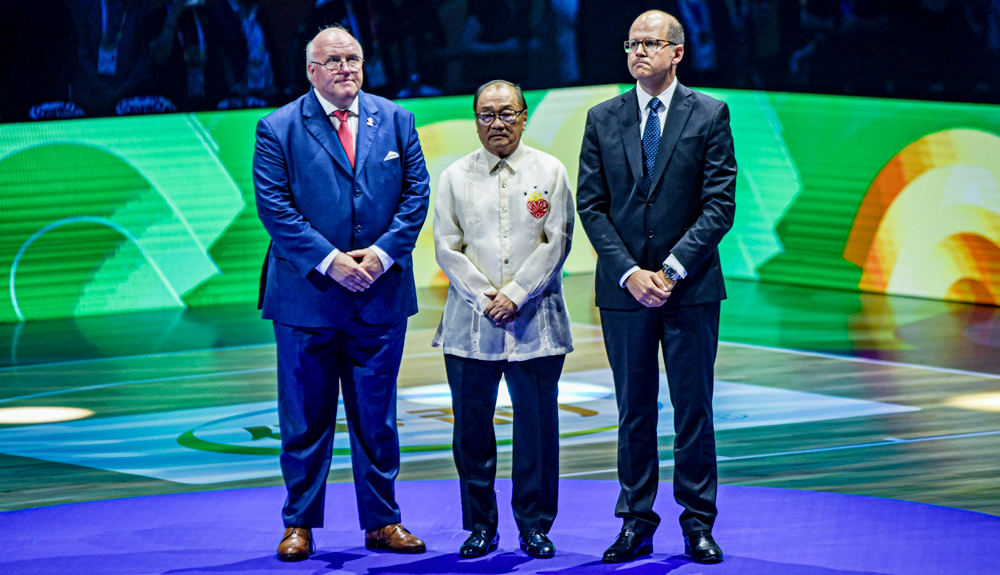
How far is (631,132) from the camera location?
4.36 m

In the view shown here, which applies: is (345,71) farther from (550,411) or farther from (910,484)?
(910,484)

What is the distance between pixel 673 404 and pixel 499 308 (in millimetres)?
626

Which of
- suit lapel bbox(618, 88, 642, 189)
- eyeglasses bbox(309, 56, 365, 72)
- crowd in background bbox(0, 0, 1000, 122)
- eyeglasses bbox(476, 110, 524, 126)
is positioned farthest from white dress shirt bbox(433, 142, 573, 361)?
crowd in background bbox(0, 0, 1000, 122)

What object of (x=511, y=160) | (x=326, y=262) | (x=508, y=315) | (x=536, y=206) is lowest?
(x=508, y=315)

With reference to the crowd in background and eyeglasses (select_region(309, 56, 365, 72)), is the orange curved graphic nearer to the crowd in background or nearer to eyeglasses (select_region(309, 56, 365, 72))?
the crowd in background

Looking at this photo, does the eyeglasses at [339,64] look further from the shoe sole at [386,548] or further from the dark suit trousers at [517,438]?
the shoe sole at [386,548]

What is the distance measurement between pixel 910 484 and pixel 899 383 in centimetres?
218

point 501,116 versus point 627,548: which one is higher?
point 501,116

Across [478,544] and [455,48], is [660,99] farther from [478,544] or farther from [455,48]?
[455,48]

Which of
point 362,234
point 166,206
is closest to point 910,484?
point 362,234

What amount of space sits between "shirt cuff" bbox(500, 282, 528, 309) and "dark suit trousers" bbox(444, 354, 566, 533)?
0.22 m

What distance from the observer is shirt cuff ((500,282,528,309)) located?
4364 millimetres

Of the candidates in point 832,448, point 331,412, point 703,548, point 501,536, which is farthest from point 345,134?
point 832,448

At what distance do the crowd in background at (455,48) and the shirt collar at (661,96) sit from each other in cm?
587
